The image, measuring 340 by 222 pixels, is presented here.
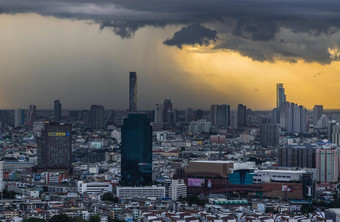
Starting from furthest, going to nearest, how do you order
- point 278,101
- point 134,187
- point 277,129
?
point 278,101 → point 277,129 → point 134,187

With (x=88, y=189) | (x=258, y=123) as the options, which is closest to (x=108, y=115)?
(x=258, y=123)

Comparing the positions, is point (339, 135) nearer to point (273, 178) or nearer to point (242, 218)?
point (273, 178)

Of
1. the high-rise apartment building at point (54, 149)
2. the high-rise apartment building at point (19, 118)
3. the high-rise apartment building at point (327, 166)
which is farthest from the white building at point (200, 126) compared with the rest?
the high-rise apartment building at point (327, 166)

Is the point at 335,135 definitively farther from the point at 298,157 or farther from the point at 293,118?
the point at 293,118

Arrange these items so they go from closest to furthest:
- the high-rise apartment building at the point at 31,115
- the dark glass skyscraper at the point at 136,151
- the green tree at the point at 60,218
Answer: the green tree at the point at 60,218 < the dark glass skyscraper at the point at 136,151 < the high-rise apartment building at the point at 31,115

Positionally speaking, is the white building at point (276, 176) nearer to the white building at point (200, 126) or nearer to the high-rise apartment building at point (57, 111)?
the high-rise apartment building at point (57, 111)

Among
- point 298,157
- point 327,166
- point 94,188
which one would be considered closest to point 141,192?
point 94,188
